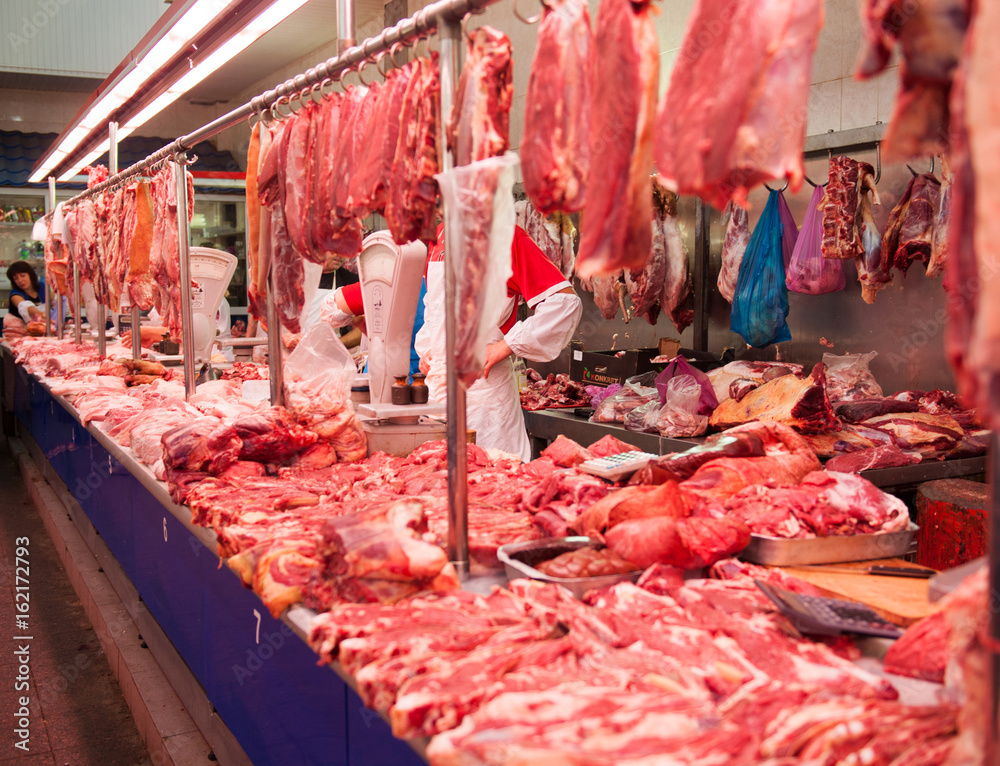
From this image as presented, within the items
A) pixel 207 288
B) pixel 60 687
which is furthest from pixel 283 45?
pixel 60 687

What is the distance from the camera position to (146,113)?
6141 millimetres

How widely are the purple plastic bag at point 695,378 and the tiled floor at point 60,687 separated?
3388 millimetres

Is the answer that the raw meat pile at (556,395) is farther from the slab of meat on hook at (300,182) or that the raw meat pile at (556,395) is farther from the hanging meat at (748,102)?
the hanging meat at (748,102)

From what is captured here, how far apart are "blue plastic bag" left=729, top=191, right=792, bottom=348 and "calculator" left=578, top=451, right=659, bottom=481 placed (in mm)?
2982

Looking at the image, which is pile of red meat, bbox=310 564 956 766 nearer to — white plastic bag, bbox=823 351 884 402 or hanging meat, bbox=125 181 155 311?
white plastic bag, bbox=823 351 884 402

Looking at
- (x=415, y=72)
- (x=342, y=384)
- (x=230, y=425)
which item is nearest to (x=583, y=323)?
(x=342, y=384)

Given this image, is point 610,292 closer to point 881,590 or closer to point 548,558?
point 548,558

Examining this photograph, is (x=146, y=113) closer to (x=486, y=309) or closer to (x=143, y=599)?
(x=143, y=599)

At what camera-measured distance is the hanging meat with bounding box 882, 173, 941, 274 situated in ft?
15.6

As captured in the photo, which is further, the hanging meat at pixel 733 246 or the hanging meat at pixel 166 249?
the hanging meat at pixel 733 246

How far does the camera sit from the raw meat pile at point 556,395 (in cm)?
613

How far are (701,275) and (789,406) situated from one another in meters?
2.18

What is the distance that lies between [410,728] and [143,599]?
346cm

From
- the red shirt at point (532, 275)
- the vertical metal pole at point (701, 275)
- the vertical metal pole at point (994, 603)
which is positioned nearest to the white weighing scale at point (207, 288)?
the red shirt at point (532, 275)
